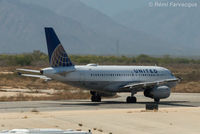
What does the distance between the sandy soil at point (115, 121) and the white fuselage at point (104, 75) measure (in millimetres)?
9914

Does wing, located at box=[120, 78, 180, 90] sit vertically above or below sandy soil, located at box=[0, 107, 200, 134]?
above

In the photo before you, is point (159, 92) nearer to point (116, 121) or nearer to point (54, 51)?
point (54, 51)

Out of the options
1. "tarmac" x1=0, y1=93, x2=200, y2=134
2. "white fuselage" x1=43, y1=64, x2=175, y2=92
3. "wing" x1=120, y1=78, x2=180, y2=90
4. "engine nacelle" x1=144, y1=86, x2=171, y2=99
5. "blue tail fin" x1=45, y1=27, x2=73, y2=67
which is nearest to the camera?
"tarmac" x1=0, y1=93, x2=200, y2=134

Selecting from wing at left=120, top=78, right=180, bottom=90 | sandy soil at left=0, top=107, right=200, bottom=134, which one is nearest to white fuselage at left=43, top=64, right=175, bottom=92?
wing at left=120, top=78, right=180, bottom=90

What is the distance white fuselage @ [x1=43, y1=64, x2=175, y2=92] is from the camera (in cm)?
4847

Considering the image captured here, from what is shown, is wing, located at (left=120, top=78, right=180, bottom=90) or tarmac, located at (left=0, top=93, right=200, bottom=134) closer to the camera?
tarmac, located at (left=0, top=93, right=200, bottom=134)

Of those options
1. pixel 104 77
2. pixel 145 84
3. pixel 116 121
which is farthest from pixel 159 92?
pixel 116 121

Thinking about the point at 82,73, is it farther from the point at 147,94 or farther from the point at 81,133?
the point at 81,133

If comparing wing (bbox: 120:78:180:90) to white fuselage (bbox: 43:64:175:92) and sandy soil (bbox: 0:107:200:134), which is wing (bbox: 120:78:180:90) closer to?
white fuselage (bbox: 43:64:175:92)

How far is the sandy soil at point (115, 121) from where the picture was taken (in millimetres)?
31406

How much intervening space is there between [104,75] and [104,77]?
22cm

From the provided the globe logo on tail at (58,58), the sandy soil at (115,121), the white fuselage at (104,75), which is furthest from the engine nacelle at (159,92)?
the sandy soil at (115,121)

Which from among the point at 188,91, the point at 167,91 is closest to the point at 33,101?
the point at 167,91

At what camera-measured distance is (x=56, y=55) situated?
4809 cm
